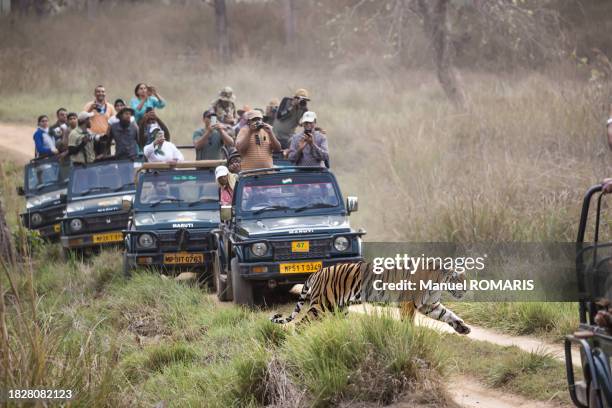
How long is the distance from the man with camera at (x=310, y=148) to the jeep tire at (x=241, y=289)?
7.58 feet

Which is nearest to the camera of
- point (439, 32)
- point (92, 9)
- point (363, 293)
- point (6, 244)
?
point (6, 244)

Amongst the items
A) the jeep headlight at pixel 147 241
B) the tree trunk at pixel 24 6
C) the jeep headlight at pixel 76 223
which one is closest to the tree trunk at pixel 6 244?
the jeep headlight at pixel 76 223

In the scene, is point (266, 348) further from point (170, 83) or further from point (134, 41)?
point (134, 41)

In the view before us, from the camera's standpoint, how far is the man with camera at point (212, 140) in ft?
48.6

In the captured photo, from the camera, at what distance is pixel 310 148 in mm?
12711

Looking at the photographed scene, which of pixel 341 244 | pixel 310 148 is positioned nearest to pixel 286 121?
pixel 310 148

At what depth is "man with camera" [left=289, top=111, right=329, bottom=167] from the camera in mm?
12584

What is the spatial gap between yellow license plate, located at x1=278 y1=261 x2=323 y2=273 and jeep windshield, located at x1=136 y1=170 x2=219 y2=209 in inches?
118

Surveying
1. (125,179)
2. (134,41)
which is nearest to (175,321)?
(125,179)

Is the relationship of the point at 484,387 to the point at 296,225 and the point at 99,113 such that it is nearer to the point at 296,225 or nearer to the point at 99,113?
the point at 296,225

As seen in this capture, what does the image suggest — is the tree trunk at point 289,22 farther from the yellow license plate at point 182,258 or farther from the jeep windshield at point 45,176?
the yellow license plate at point 182,258

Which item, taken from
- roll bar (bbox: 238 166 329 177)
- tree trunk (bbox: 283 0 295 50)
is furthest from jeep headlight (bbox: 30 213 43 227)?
tree trunk (bbox: 283 0 295 50)

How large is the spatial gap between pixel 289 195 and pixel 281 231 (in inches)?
30.4

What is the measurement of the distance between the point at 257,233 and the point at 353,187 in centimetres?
816
